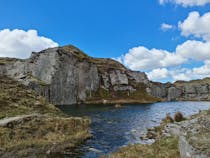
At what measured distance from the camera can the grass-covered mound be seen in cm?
3030

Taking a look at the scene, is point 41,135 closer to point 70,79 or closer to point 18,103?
point 18,103

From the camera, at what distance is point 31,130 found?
3481cm

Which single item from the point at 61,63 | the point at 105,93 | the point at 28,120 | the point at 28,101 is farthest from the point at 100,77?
the point at 28,120

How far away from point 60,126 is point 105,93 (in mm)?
131917

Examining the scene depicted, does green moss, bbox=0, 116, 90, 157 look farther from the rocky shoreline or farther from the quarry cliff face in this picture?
the quarry cliff face

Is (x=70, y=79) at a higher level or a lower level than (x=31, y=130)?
higher

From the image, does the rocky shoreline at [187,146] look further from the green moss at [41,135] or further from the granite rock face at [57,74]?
the granite rock face at [57,74]

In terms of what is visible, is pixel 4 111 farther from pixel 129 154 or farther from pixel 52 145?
pixel 129 154

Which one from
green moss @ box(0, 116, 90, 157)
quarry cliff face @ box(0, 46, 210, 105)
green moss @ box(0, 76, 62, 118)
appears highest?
quarry cliff face @ box(0, 46, 210, 105)

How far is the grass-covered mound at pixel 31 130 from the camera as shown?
30297mm

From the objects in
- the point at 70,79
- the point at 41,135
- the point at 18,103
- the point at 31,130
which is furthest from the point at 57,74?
the point at 31,130

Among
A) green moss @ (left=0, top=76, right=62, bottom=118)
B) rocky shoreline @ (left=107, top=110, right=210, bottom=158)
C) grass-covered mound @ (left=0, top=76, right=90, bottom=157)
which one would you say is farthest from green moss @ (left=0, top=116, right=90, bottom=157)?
rocky shoreline @ (left=107, top=110, right=210, bottom=158)

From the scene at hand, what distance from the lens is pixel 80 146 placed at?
35.0 meters

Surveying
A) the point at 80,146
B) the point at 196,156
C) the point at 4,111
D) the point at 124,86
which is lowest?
the point at 80,146
